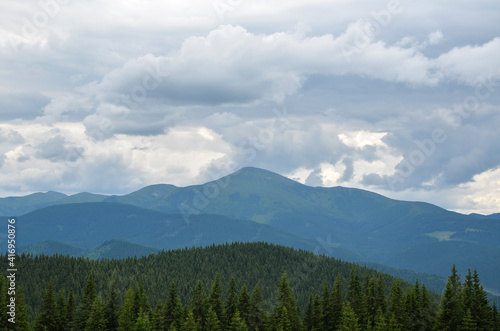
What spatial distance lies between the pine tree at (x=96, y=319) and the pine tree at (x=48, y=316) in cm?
770

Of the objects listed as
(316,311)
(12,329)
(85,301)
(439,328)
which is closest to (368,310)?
(316,311)

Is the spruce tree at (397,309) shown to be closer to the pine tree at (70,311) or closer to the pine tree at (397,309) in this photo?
the pine tree at (397,309)

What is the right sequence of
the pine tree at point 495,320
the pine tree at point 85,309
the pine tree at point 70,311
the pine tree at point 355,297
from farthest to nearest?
the pine tree at point 355,297, the pine tree at point 70,311, the pine tree at point 85,309, the pine tree at point 495,320

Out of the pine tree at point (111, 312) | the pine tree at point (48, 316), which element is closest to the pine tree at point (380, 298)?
the pine tree at point (111, 312)

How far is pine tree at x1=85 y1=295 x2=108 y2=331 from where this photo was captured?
104188 millimetres

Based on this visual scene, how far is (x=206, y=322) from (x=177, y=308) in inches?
286

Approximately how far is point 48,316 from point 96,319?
9934 millimetres

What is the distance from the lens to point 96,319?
10500 cm

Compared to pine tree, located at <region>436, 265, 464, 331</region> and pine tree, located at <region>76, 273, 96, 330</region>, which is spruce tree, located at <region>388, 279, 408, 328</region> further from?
pine tree, located at <region>76, 273, 96, 330</region>

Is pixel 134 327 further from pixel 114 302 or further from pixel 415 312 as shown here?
pixel 415 312

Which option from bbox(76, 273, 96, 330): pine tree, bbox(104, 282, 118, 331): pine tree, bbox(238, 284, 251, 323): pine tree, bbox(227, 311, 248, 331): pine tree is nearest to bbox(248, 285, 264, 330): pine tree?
bbox(238, 284, 251, 323): pine tree

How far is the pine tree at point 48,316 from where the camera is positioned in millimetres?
106062

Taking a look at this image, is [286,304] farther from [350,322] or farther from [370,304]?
[370,304]

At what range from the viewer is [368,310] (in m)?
116
